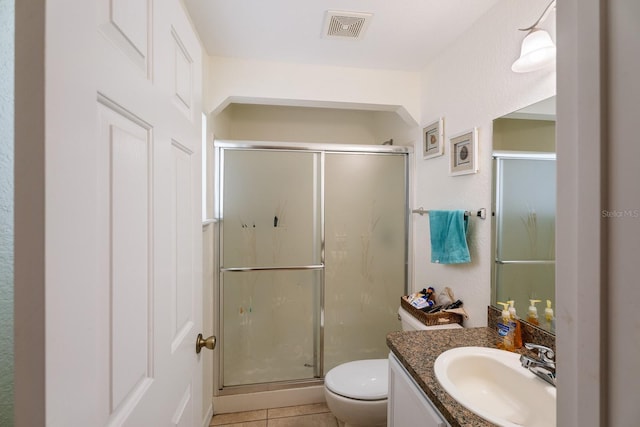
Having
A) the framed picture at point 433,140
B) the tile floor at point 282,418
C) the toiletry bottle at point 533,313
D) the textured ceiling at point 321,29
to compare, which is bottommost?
the tile floor at point 282,418

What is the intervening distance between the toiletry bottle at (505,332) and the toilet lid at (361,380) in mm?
632

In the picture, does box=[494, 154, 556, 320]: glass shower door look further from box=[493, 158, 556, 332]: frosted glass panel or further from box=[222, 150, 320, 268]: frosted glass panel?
box=[222, 150, 320, 268]: frosted glass panel

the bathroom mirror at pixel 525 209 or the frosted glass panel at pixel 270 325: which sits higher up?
the bathroom mirror at pixel 525 209

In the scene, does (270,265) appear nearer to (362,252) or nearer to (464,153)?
(362,252)

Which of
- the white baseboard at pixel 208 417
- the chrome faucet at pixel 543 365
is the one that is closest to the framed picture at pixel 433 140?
the chrome faucet at pixel 543 365

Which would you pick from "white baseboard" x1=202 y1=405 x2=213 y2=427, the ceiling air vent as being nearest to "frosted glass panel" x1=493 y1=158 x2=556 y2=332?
the ceiling air vent

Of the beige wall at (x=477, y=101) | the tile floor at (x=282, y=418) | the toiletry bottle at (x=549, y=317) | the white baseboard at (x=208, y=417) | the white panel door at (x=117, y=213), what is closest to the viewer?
the white panel door at (x=117, y=213)

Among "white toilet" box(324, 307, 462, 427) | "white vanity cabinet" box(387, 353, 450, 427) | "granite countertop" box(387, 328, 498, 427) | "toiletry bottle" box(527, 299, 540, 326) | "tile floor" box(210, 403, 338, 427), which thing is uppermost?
"toiletry bottle" box(527, 299, 540, 326)

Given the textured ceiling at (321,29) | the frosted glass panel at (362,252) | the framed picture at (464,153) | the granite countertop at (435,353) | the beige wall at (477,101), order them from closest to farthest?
the granite countertop at (435,353) < the beige wall at (477,101) < the textured ceiling at (321,29) < the framed picture at (464,153) < the frosted glass panel at (362,252)

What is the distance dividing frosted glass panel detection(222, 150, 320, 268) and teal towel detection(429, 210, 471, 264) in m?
0.83

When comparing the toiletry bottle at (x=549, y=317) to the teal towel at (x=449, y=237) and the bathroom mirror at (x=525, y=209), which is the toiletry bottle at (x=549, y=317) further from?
the teal towel at (x=449, y=237)

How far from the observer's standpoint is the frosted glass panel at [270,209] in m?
1.96

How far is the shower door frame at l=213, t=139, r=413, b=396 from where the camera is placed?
76.0 inches

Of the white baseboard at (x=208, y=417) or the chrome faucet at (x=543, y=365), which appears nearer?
the chrome faucet at (x=543, y=365)
